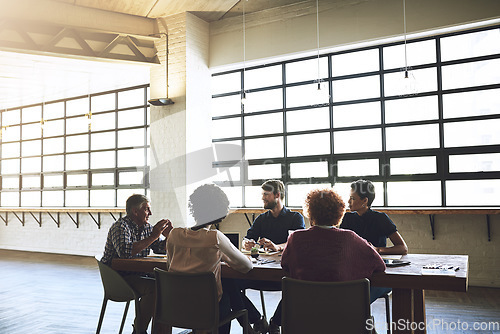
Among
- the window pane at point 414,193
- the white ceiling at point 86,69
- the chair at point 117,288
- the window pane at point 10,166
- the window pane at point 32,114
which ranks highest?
the white ceiling at point 86,69

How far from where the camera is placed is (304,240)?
2.18 m

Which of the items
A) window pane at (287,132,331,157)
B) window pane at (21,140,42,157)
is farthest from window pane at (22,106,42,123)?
window pane at (287,132,331,157)

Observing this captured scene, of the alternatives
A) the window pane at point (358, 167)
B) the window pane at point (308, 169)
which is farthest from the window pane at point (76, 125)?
the window pane at point (358, 167)

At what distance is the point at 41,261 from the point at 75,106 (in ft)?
11.3

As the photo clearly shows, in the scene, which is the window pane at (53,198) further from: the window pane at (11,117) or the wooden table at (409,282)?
the wooden table at (409,282)

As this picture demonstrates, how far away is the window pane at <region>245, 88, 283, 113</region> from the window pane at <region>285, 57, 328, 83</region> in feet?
0.98

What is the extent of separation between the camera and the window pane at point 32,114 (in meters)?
10.2

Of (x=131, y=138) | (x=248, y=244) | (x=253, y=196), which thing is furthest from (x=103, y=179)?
(x=248, y=244)

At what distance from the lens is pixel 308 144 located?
671 cm

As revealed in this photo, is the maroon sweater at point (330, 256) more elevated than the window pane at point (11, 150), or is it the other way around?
the window pane at point (11, 150)

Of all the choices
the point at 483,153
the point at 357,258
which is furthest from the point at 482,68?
the point at 357,258

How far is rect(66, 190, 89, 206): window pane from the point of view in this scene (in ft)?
30.2

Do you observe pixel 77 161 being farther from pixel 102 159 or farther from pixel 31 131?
pixel 31 131

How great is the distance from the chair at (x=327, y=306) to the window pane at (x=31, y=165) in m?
9.49
